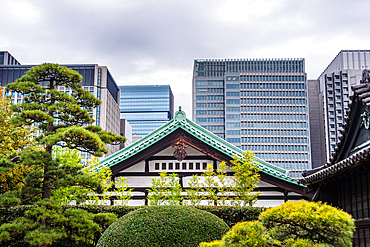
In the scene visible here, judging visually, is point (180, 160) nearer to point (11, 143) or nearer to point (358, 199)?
point (358, 199)

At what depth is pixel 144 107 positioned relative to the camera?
7323 inches

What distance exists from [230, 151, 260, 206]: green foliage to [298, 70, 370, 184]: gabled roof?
7.06 feet

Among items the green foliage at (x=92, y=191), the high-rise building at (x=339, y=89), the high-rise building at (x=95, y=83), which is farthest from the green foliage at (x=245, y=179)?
the high-rise building at (x=95, y=83)

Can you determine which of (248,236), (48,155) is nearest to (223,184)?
(48,155)

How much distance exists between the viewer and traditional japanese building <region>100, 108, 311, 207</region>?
16.5 m

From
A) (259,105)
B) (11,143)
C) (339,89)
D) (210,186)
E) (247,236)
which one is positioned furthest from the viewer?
(259,105)

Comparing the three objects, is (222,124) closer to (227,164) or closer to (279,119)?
(279,119)

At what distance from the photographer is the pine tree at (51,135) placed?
11.4 m

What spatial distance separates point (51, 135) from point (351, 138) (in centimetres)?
1090

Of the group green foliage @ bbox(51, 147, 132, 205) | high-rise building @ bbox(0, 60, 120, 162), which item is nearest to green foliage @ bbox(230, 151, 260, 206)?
green foliage @ bbox(51, 147, 132, 205)

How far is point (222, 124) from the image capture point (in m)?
115

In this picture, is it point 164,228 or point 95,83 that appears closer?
point 164,228

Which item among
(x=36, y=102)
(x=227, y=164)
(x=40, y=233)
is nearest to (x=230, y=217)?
(x=227, y=164)

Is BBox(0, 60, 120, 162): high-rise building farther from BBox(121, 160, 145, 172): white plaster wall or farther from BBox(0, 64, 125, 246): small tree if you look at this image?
BBox(0, 64, 125, 246): small tree
